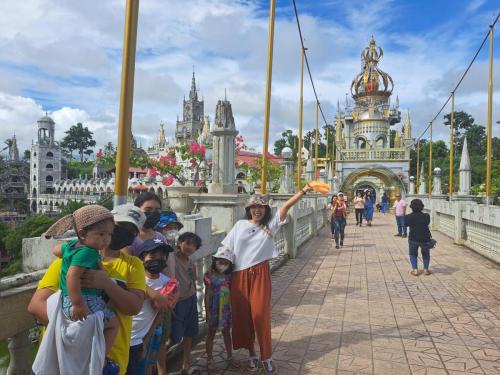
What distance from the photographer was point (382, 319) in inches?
192

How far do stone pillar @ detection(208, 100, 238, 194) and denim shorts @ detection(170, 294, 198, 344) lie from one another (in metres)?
3.87

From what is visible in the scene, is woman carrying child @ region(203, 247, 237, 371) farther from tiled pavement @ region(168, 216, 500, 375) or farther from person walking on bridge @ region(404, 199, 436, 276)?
person walking on bridge @ region(404, 199, 436, 276)

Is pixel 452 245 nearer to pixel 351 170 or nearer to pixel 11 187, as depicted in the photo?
pixel 351 170

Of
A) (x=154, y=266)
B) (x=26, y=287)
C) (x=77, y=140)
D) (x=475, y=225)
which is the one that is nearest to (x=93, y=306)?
(x=154, y=266)

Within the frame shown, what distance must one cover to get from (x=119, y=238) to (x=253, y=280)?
5.11 ft

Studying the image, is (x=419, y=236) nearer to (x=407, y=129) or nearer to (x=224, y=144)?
(x=224, y=144)

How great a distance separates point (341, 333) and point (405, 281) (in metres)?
3.14

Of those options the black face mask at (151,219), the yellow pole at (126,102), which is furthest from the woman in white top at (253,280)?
the yellow pole at (126,102)

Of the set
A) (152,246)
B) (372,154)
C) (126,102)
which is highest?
(372,154)

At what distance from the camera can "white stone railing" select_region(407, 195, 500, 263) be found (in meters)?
8.73

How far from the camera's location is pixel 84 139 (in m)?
88.7

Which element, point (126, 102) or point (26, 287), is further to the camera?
point (126, 102)

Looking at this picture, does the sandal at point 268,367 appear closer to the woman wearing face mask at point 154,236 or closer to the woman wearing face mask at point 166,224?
the woman wearing face mask at point 154,236

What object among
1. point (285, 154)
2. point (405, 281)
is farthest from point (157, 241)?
point (285, 154)
